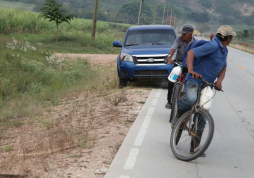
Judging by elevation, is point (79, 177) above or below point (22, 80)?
above

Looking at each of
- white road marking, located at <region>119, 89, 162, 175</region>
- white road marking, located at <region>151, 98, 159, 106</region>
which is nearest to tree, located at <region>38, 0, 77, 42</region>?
white road marking, located at <region>151, 98, 159, 106</region>

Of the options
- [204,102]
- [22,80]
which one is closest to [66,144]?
[204,102]

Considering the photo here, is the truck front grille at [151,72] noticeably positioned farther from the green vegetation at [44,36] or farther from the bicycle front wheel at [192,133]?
the green vegetation at [44,36]

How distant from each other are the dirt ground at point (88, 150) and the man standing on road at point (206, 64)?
1.36 meters

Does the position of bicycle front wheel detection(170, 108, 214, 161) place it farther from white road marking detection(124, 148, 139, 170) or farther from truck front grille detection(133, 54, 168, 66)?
truck front grille detection(133, 54, 168, 66)

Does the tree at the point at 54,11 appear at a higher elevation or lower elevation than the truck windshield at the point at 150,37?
lower

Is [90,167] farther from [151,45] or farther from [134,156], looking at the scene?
[151,45]

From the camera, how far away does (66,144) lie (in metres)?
6.74

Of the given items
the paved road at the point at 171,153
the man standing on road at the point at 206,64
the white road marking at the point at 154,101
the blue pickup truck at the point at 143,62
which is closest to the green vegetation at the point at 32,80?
the blue pickup truck at the point at 143,62

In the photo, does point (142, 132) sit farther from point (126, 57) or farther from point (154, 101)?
point (126, 57)

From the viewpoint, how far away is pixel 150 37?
13367 millimetres

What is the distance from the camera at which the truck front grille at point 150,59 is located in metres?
12.2

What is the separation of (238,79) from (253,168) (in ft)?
37.3

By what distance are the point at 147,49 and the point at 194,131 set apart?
6.89 meters
